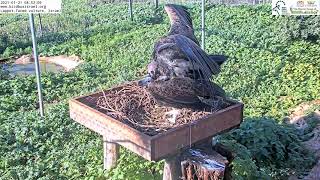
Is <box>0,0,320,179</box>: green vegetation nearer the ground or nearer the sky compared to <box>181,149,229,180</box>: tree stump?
nearer the ground

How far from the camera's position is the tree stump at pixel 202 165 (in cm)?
340

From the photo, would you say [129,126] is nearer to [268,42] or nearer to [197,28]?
[268,42]

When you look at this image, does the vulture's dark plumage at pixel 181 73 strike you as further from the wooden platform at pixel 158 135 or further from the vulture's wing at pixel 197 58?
the wooden platform at pixel 158 135

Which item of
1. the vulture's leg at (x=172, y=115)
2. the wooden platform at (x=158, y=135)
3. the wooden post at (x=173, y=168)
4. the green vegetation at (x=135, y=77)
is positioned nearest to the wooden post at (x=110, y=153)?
the green vegetation at (x=135, y=77)

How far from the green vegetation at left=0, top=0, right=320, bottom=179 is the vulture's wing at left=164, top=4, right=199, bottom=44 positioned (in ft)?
4.53

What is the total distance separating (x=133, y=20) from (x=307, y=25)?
22.0 feet

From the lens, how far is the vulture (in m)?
3.45

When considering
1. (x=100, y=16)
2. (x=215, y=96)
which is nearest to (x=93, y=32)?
(x=100, y=16)

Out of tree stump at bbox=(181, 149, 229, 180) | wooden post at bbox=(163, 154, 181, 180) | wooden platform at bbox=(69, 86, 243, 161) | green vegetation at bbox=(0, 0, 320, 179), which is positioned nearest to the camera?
wooden platform at bbox=(69, 86, 243, 161)

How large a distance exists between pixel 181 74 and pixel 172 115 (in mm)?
339

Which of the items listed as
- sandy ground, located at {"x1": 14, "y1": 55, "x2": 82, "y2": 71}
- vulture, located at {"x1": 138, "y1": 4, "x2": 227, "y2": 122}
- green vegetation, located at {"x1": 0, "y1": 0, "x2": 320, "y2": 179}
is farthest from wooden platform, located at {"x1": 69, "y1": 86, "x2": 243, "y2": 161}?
sandy ground, located at {"x1": 14, "y1": 55, "x2": 82, "y2": 71}

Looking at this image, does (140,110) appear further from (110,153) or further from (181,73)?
(110,153)

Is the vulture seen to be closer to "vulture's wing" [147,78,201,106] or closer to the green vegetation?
"vulture's wing" [147,78,201,106]

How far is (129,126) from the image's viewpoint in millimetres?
3320
